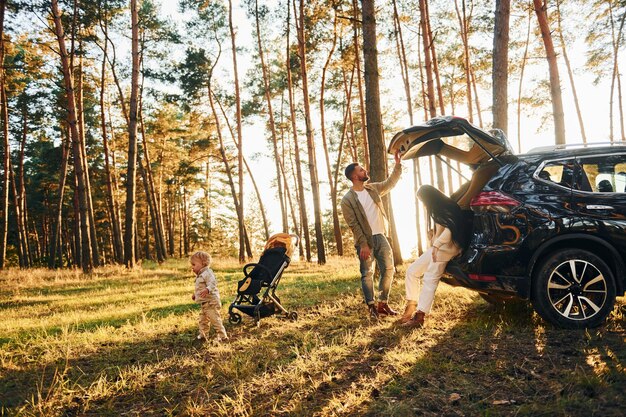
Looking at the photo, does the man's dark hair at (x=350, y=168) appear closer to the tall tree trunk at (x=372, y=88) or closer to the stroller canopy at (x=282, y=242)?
the stroller canopy at (x=282, y=242)

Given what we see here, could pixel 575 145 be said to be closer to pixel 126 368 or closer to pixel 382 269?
pixel 382 269

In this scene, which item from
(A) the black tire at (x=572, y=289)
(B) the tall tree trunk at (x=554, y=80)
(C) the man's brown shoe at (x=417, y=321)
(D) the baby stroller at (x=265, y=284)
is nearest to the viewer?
(A) the black tire at (x=572, y=289)

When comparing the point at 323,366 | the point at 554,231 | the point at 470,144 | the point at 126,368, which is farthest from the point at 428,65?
the point at 126,368

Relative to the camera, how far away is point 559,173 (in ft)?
14.3

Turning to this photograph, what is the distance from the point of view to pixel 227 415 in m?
2.78

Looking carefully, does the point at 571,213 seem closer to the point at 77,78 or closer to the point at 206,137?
the point at 77,78

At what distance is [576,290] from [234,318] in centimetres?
463

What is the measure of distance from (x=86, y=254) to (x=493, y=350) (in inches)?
596

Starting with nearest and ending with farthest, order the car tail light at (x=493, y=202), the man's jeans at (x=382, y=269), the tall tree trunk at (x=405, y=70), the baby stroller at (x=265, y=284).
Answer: the car tail light at (x=493, y=202) → the man's jeans at (x=382, y=269) → the baby stroller at (x=265, y=284) → the tall tree trunk at (x=405, y=70)

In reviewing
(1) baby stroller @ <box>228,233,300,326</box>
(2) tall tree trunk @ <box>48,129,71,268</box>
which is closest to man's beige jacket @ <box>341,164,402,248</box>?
(1) baby stroller @ <box>228,233,300,326</box>

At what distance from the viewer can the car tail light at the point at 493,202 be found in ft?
14.0

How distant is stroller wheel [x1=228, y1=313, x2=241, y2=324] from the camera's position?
6.05 m

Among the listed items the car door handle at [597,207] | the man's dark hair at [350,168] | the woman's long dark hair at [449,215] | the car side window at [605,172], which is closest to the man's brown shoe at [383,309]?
the woman's long dark hair at [449,215]

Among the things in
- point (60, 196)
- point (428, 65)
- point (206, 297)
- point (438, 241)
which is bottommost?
point (206, 297)
